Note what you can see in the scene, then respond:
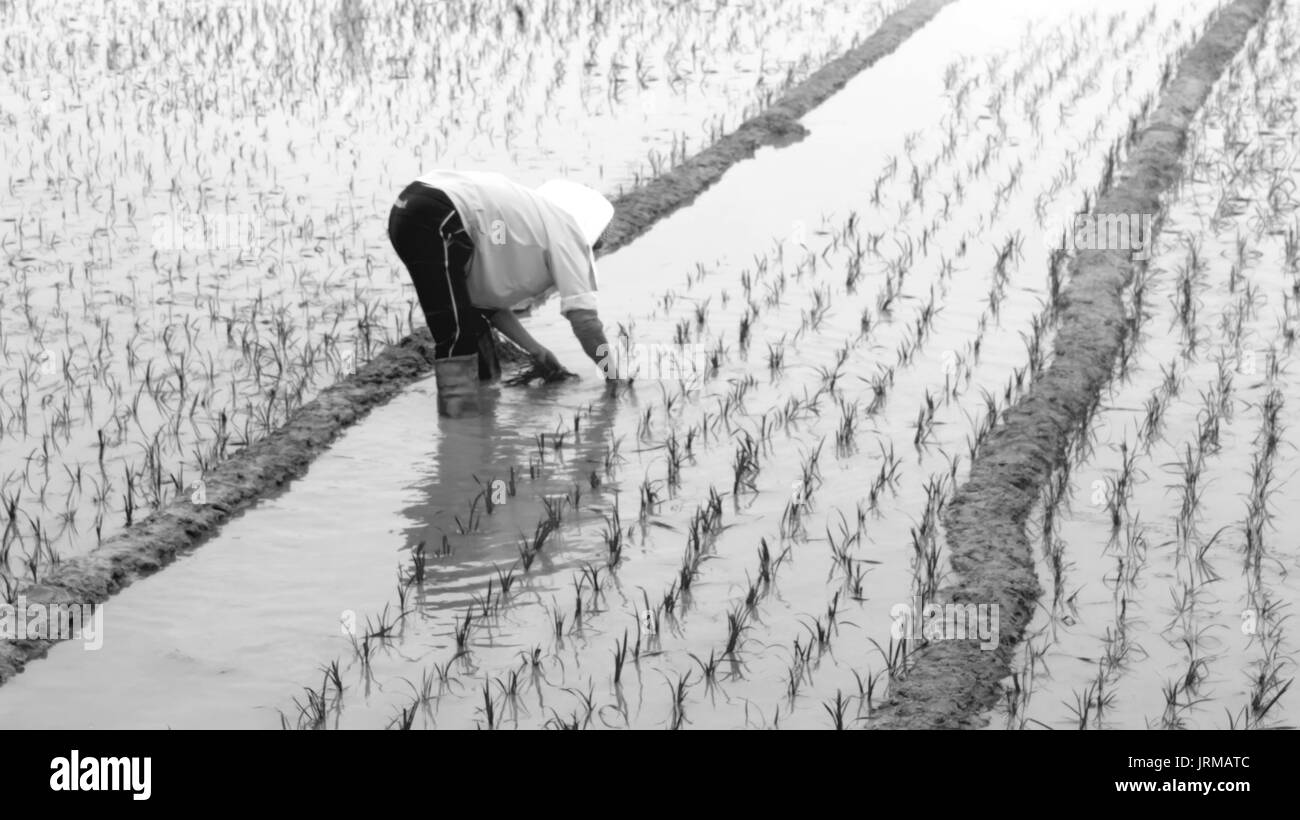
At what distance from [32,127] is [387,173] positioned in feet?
6.01

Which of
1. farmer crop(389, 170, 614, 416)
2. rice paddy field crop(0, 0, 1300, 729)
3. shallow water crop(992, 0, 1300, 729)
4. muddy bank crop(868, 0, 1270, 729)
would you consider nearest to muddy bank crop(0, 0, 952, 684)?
rice paddy field crop(0, 0, 1300, 729)

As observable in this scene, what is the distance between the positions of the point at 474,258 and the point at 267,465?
3.05 ft

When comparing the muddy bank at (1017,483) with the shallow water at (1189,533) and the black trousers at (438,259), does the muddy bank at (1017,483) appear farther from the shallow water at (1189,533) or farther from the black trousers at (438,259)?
the black trousers at (438,259)

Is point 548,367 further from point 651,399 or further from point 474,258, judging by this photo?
point 474,258

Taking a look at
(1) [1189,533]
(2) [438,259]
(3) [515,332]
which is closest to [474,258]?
(2) [438,259]

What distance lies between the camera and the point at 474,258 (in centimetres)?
456

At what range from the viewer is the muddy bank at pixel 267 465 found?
3.33m

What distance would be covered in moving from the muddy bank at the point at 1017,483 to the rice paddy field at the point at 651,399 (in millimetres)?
43

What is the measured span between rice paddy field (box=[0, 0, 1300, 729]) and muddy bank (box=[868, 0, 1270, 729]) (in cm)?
4

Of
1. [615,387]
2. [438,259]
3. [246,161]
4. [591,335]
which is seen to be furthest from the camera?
[246,161]

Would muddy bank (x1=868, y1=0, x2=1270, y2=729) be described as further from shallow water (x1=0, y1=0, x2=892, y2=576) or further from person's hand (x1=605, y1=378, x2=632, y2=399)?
shallow water (x1=0, y1=0, x2=892, y2=576)

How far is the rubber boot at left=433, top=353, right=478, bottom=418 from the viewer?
14.9 feet

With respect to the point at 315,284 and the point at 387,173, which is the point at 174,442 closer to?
the point at 315,284
